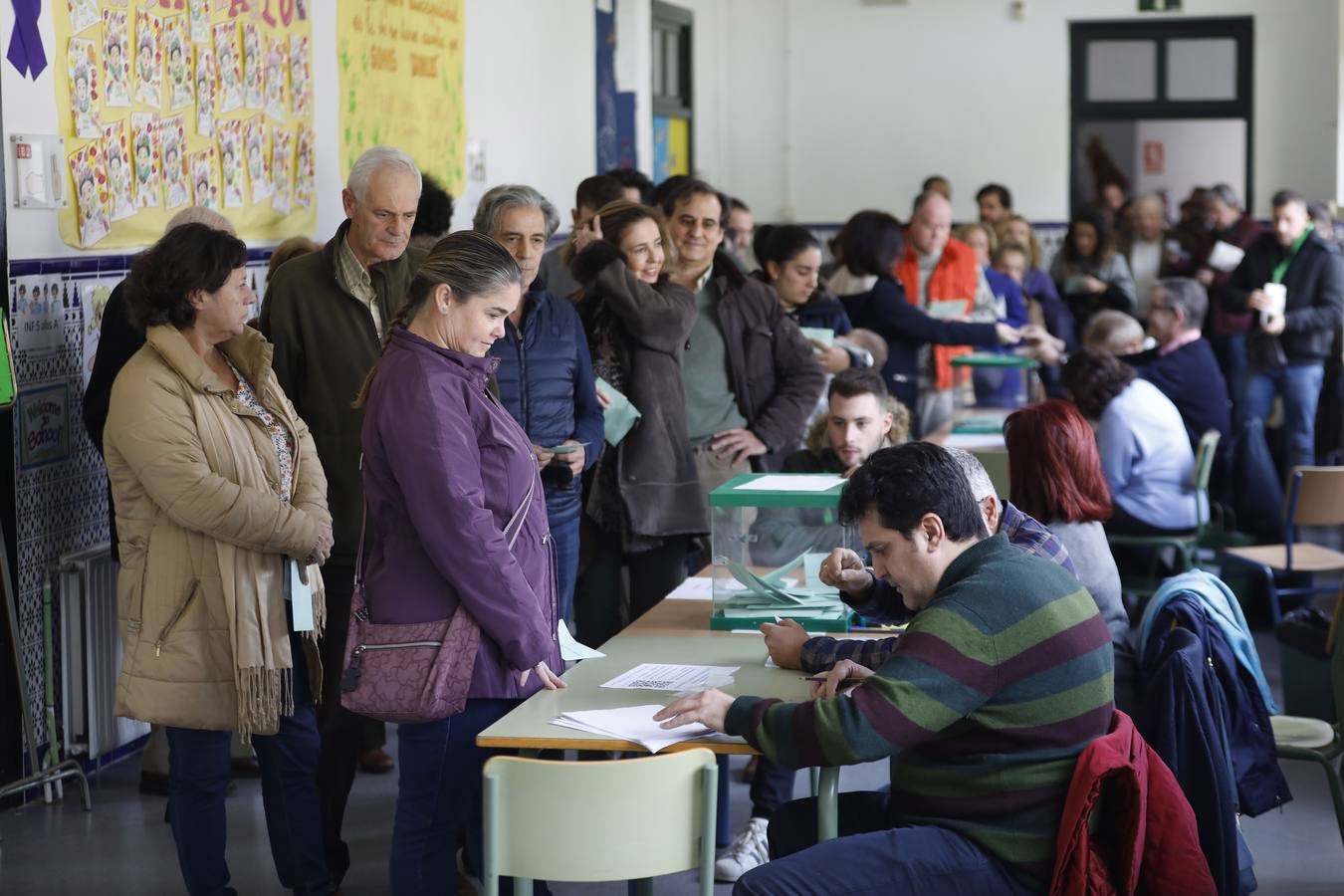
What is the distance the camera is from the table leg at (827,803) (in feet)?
8.82

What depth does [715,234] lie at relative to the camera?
4.58 m

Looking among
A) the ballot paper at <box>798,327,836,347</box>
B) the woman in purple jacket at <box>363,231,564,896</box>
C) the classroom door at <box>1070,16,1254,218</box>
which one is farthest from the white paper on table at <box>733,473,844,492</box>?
the classroom door at <box>1070,16,1254,218</box>

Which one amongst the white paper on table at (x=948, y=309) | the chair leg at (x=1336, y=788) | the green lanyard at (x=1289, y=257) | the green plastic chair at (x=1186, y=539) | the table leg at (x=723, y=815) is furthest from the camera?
the green lanyard at (x=1289, y=257)

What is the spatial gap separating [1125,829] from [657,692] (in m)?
0.87

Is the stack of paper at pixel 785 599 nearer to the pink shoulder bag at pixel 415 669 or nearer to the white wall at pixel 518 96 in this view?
the pink shoulder bag at pixel 415 669

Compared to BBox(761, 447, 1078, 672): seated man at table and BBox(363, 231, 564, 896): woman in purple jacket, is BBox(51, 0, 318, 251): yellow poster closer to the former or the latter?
BBox(363, 231, 564, 896): woman in purple jacket

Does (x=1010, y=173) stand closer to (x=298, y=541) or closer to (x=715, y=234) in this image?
(x=715, y=234)

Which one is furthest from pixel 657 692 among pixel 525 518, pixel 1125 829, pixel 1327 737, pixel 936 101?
pixel 936 101

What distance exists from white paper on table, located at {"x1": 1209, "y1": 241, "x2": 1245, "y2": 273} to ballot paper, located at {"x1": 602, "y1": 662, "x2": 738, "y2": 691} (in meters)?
6.98

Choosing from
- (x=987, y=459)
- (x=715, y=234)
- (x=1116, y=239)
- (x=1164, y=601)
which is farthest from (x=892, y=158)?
(x=1164, y=601)

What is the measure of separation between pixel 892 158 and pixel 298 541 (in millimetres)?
9381

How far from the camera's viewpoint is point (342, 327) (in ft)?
12.5

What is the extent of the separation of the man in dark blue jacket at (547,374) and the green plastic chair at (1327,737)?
5.53ft

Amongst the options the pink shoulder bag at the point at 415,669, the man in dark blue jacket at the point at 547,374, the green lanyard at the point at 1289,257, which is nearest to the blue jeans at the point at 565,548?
the man in dark blue jacket at the point at 547,374
